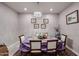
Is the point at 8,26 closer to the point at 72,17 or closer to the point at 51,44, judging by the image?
the point at 51,44

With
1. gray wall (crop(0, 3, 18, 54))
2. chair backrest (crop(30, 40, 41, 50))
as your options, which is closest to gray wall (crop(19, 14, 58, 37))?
gray wall (crop(0, 3, 18, 54))

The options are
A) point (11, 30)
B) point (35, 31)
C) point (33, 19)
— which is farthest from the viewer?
point (11, 30)

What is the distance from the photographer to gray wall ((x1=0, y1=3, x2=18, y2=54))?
221cm

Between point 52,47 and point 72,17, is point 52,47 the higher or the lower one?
the lower one

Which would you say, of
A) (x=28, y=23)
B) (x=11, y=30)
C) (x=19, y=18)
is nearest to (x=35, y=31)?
(x=28, y=23)

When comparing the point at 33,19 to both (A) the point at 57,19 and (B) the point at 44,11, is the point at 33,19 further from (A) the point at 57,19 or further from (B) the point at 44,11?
(A) the point at 57,19

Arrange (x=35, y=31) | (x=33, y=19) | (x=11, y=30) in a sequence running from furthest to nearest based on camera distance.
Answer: (x=11, y=30), (x=35, y=31), (x=33, y=19)

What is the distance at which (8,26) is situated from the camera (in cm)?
246

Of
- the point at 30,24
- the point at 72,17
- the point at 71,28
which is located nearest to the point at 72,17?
the point at 72,17

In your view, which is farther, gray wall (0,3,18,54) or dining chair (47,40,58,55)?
gray wall (0,3,18,54)

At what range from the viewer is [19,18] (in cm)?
209

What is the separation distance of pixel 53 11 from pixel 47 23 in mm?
281

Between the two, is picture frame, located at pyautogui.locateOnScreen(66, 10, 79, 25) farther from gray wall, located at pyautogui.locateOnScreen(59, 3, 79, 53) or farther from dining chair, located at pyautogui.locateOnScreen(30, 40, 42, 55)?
dining chair, located at pyautogui.locateOnScreen(30, 40, 42, 55)

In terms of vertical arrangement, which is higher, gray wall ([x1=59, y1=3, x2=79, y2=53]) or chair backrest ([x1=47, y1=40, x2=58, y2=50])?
gray wall ([x1=59, y1=3, x2=79, y2=53])
